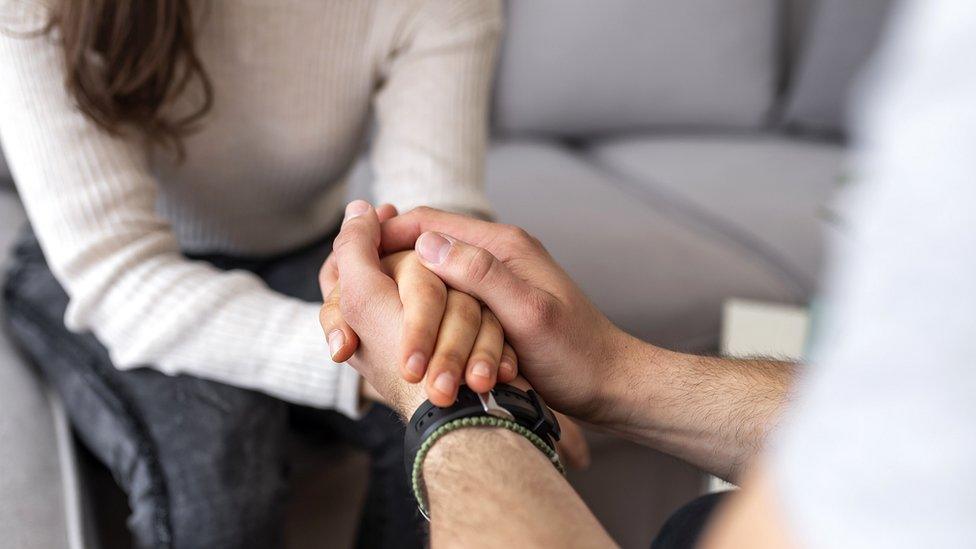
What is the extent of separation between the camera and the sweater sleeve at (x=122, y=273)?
0.87m

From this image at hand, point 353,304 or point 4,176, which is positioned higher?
point 353,304

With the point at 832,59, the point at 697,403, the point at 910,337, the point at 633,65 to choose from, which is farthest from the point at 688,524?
the point at 832,59

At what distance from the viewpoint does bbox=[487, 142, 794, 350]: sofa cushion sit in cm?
138

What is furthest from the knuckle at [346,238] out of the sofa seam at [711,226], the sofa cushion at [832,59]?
the sofa cushion at [832,59]

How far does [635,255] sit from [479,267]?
79 centimetres

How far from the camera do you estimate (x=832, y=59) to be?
2.02 m

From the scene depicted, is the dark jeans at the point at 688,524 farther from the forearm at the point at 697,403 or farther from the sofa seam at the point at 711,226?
the sofa seam at the point at 711,226

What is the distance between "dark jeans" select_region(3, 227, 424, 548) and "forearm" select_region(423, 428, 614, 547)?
38 cm

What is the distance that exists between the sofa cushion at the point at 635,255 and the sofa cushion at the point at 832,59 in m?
0.61

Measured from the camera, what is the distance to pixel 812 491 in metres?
0.33

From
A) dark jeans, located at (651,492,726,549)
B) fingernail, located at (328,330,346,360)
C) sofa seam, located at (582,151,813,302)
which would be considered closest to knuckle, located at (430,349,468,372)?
fingernail, located at (328,330,346,360)

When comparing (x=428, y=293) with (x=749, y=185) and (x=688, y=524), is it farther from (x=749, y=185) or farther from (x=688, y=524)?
(x=749, y=185)

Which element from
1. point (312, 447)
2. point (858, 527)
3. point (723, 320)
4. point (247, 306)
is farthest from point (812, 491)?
point (723, 320)

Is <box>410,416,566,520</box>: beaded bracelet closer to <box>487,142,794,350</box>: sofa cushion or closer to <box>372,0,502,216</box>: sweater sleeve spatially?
<box>372,0,502,216</box>: sweater sleeve
